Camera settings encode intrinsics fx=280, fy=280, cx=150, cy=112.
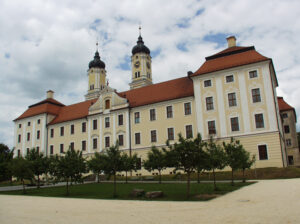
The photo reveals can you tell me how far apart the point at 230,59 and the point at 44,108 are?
110 feet

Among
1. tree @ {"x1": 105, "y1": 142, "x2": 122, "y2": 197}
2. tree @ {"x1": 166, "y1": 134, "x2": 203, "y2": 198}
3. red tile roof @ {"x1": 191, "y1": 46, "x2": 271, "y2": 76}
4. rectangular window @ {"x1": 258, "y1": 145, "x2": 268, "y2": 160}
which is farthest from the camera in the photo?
red tile roof @ {"x1": 191, "y1": 46, "x2": 271, "y2": 76}

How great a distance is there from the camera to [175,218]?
915cm

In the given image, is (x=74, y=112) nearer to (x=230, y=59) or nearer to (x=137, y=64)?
(x=230, y=59)

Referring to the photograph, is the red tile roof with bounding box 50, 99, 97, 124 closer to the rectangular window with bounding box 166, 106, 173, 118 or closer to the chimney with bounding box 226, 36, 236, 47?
the rectangular window with bounding box 166, 106, 173, 118

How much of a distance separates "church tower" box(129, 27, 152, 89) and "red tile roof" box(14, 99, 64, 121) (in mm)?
22182

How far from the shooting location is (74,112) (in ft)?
156

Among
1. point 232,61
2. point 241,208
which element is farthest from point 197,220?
point 232,61

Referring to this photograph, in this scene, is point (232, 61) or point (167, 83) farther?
point (167, 83)

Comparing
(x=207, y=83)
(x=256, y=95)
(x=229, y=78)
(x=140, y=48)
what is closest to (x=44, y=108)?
(x=207, y=83)

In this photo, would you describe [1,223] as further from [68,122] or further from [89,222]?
[68,122]

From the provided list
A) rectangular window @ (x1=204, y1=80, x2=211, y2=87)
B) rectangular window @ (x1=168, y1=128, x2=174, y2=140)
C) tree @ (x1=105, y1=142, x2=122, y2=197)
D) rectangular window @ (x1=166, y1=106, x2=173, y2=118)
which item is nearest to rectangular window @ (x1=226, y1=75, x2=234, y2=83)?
rectangular window @ (x1=204, y1=80, x2=211, y2=87)

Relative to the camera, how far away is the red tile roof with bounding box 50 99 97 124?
150 feet

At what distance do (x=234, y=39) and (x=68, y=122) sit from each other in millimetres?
28810

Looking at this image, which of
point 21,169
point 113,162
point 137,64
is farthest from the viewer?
point 137,64
